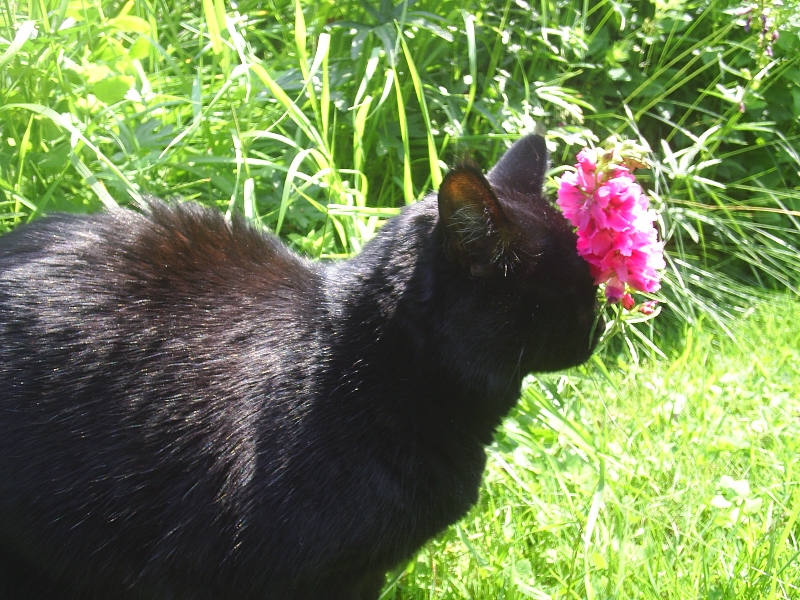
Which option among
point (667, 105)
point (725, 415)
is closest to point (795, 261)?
point (667, 105)

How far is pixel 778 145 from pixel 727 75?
11.9 inches

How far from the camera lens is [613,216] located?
1.24 meters

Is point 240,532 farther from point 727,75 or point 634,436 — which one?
point 727,75

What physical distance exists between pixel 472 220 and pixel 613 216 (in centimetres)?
21

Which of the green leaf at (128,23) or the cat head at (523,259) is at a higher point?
the green leaf at (128,23)

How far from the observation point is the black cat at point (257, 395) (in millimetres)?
1284

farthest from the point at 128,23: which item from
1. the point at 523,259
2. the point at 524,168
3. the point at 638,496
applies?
the point at 638,496

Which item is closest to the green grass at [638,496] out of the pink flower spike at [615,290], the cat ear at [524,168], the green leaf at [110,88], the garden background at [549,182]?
the garden background at [549,182]

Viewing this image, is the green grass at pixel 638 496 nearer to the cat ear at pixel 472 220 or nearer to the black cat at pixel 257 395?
the black cat at pixel 257 395

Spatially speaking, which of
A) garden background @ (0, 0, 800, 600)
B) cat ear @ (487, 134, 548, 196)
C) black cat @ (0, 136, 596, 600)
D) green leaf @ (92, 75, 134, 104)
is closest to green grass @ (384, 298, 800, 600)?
garden background @ (0, 0, 800, 600)

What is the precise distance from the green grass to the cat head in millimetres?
Answer: 337

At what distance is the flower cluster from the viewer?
1.24 meters

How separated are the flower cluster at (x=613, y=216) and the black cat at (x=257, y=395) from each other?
0.10 m

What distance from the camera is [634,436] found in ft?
6.41
